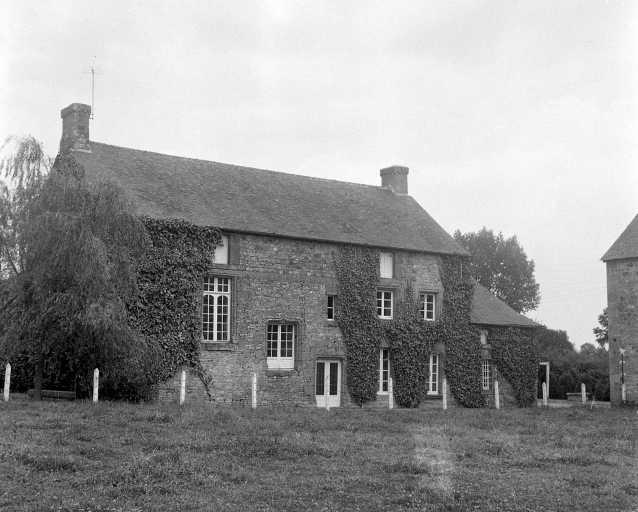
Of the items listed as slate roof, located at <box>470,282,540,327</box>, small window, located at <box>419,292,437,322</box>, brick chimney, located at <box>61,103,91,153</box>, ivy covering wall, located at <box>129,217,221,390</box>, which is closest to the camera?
ivy covering wall, located at <box>129,217,221,390</box>

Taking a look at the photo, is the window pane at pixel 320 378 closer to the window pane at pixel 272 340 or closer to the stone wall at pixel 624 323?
the window pane at pixel 272 340

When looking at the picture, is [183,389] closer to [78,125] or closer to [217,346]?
[217,346]

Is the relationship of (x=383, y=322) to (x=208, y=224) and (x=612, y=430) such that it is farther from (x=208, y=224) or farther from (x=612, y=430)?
(x=612, y=430)

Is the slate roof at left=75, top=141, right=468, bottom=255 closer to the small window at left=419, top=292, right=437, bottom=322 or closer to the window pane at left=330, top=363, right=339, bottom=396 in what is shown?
the small window at left=419, top=292, right=437, bottom=322

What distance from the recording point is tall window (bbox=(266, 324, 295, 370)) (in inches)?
1136

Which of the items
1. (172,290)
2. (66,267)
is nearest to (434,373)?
(172,290)

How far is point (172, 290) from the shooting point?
26562 mm

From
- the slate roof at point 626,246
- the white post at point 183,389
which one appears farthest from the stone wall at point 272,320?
the slate roof at point 626,246

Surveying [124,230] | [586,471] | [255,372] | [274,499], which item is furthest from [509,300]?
[274,499]

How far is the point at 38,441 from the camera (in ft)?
48.7

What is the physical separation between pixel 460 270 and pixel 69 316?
17.0 meters

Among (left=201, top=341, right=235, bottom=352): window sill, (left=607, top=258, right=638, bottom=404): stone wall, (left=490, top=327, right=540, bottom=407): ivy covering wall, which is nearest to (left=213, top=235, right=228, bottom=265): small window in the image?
(left=201, top=341, right=235, bottom=352): window sill

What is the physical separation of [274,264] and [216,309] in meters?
2.61

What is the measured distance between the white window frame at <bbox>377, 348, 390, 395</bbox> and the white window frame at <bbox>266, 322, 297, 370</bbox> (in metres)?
3.87
